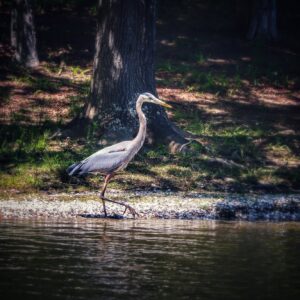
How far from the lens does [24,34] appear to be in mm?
23578

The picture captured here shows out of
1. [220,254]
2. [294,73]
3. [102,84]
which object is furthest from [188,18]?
[220,254]

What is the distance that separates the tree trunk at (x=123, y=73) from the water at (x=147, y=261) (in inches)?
216

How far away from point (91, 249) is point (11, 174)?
5.82 meters

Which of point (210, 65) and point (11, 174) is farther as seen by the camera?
point (210, 65)

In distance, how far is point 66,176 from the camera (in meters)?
15.0

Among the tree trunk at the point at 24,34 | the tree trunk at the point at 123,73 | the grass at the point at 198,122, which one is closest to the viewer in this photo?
the grass at the point at 198,122

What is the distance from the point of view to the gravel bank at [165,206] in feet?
41.7

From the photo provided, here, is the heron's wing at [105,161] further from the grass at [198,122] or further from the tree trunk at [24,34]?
the tree trunk at [24,34]

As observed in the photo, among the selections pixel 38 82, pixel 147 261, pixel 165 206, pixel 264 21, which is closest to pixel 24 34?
pixel 38 82

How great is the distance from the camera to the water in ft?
24.2

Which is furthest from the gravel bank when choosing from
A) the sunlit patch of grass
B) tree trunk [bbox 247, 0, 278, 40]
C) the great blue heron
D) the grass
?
tree trunk [bbox 247, 0, 278, 40]

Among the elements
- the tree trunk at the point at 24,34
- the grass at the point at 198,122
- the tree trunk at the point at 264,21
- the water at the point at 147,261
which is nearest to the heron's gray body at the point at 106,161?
the grass at the point at 198,122

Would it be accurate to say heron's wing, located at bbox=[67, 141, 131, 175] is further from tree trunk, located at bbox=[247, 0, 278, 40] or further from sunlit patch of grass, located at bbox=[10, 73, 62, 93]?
tree trunk, located at bbox=[247, 0, 278, 40]

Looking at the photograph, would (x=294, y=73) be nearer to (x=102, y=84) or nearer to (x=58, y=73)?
(x=58, y=73)
